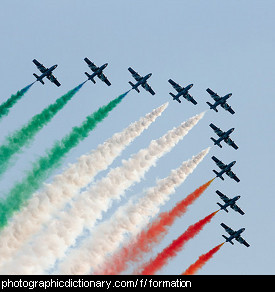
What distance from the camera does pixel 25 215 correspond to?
297 ft

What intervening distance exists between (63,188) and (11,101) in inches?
512

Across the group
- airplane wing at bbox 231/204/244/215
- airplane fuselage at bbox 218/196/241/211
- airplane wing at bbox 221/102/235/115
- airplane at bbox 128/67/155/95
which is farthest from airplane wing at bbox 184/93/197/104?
airplane wing at bbox 231/204/244/215

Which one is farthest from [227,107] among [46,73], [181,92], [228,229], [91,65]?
[46,73]

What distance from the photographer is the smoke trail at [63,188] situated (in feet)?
291

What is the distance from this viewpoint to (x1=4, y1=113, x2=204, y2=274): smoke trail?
88625 mm

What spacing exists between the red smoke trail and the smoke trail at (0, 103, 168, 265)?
16272 millimetres

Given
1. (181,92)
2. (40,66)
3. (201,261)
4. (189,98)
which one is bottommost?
(201,261)

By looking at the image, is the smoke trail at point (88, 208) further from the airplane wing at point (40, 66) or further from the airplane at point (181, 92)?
the airplane wing at point (40, 66)

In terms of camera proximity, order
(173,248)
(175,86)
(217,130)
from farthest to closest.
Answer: (217,130)
(175,86)
(173,248)

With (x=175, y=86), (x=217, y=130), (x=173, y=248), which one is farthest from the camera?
(x=217, y=130)

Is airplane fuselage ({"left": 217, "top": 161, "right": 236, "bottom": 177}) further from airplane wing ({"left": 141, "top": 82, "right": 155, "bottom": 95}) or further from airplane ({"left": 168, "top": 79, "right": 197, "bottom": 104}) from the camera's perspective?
airplane wing ({"left": 141, "top": 82, "right": 155, "bottom": 95})

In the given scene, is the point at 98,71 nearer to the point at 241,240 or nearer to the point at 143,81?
the point at 143,81

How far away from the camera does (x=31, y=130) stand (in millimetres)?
95938
